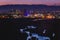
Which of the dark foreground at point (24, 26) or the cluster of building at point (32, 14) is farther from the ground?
the cluster of building at point (32, 14)

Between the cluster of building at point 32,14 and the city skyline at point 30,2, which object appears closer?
the cluster of building at point 32,14

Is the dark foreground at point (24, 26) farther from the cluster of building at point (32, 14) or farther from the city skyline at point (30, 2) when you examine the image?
the city skyline at point (30, 2)

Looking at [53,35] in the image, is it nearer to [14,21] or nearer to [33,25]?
[33,25]

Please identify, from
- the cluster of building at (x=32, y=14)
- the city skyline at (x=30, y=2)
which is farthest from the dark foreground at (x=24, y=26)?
the city skyline at (x=30, y=2)

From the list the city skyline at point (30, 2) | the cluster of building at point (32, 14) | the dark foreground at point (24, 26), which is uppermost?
the city skyline at point (30, 2)

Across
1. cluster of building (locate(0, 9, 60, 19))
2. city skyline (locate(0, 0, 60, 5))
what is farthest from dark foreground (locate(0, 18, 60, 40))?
city skyline (locate(0, 0, 60, 5))

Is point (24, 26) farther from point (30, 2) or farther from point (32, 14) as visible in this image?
point (30, 2)

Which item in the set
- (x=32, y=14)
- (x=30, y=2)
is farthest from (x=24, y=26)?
(x=30, y=2)

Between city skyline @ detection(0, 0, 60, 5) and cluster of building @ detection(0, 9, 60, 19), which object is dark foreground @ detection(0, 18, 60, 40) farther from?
city skyline @ detection(0, 0, 60, 5)
